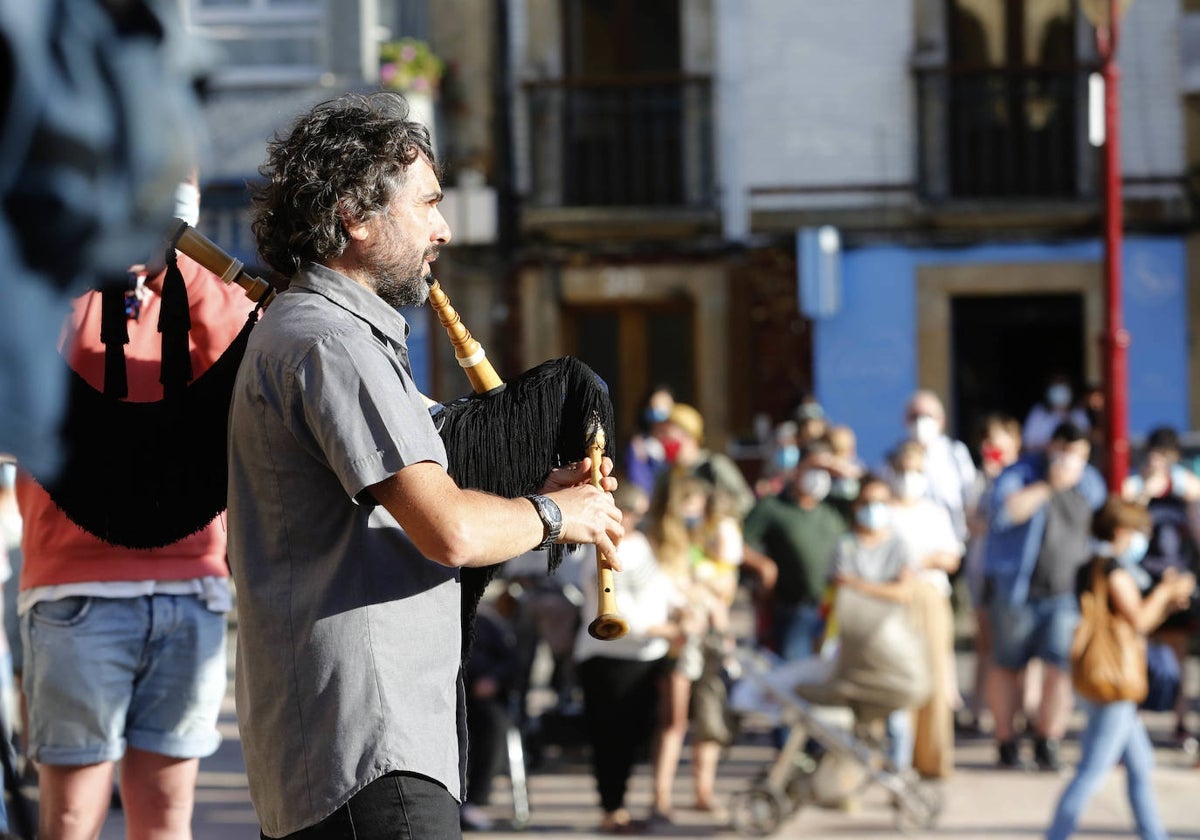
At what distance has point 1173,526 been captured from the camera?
971 cm

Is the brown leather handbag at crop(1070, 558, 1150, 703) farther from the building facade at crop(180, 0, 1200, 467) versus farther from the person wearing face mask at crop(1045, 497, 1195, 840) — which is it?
the building facade at crop(180, 0, 1200, 467)

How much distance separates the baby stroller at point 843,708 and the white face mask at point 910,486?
124cm

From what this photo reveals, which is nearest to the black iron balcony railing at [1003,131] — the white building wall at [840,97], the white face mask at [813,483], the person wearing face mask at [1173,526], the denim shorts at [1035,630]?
the white building wall at [840,97]

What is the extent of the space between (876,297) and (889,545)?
32.3 ft

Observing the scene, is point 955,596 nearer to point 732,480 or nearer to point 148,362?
point 732,480

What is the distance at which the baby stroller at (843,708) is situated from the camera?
7.75 m

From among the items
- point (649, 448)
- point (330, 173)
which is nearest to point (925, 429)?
point (649, 448)

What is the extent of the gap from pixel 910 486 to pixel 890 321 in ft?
29.5

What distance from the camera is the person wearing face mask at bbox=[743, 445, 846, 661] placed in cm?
909

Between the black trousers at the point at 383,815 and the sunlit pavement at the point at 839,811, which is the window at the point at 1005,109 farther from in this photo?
the black trousers at the point at 383,815

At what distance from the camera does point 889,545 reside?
852cm

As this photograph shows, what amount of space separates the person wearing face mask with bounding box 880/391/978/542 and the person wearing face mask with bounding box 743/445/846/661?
0.49 meters

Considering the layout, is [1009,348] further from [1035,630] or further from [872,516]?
[872,516]

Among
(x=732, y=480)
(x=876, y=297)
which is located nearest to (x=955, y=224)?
(x=876, y=297)
